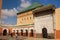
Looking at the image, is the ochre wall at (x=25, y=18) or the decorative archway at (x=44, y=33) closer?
the decorative archway at (x=44, y=33)

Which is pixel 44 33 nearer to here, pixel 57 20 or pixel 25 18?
pixel 57 20

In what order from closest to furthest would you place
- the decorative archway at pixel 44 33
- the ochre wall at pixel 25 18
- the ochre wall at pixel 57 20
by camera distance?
the ochre wall at pixel 57 20
the decorative archway at pixel 44 33
the ochre wall at pixel 25 18

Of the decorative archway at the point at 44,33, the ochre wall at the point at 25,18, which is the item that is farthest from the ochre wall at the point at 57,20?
the ochre wall at the point at 25,18

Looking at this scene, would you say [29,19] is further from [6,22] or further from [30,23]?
[6,22]

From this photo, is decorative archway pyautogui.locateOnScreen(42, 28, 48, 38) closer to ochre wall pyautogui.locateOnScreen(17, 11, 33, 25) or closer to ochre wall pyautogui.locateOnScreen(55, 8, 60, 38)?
ochre wall pyautogui.locateOnScreen(55, 8, 60, 38)

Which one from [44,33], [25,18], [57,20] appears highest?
[25,18]

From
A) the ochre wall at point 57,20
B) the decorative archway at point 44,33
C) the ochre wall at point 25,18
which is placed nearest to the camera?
the ochre wall at point 57,20

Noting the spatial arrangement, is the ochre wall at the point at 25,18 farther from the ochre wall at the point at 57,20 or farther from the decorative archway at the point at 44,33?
the ochre wall at the point at 57,20

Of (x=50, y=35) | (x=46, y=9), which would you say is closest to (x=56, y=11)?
(x=46, y=9)

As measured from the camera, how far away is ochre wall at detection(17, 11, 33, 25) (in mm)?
18547

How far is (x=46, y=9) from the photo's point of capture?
16188 millimetres

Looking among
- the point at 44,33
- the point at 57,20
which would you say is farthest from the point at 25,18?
the point at 57,20

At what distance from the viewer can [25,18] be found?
19547mm

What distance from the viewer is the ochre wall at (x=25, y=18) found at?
730 inches
